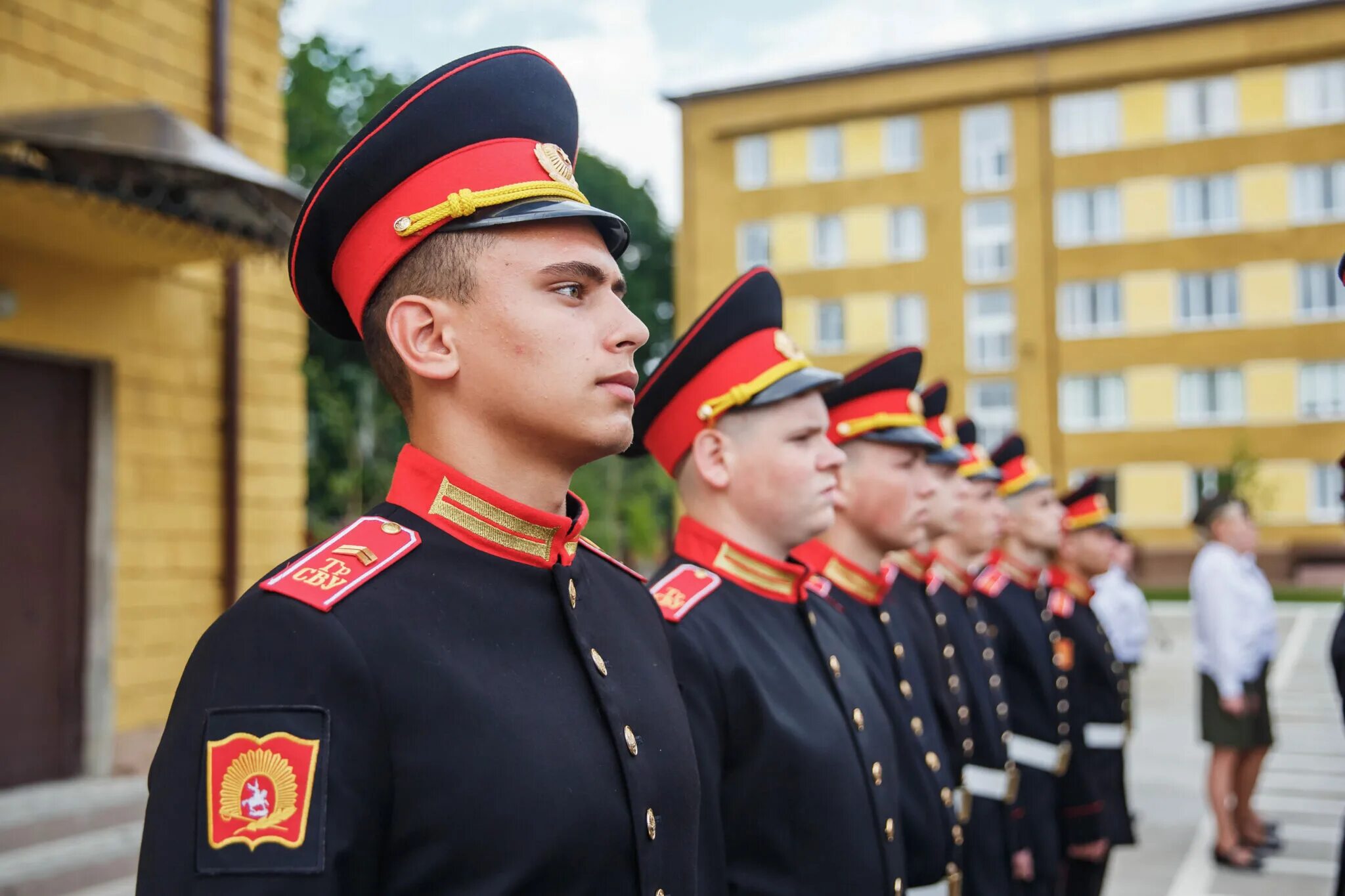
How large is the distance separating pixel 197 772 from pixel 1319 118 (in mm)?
34065

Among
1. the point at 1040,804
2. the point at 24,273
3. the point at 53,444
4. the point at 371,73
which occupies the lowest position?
the point at 1040,804

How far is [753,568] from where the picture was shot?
284 centimetres

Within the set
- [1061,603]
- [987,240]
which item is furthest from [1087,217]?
[1061,603]

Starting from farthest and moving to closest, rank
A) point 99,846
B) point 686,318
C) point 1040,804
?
1. point 686,318
2. point 99,846
3. point 1040,804

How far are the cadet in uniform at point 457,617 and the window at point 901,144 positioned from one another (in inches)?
1320

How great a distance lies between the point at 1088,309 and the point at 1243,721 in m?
26.7

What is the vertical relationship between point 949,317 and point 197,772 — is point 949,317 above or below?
above

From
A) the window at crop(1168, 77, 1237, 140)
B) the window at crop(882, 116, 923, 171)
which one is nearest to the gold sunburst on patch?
the window at crop(1168, 77, 1237, 140)

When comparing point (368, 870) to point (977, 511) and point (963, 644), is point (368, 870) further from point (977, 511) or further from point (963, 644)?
point (977, 511)

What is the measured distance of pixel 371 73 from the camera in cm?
2470

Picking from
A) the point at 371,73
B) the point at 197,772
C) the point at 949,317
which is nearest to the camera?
the point at 197,772

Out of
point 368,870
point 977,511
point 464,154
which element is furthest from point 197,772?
point 977,511

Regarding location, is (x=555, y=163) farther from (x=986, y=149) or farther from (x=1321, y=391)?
(x=986, y=149)

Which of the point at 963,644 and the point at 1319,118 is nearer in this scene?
the point at 963,644
